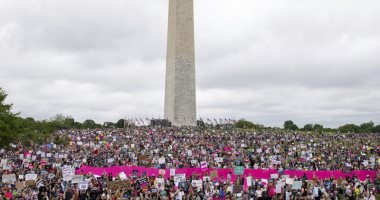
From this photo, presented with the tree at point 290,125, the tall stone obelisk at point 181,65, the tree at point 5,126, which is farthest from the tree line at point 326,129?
the tree at point 5,126

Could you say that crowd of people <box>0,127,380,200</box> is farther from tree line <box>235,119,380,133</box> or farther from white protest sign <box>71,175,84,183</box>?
tree line <box>235,119,380,133</box>

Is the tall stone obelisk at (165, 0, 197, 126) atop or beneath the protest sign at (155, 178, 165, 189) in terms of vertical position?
atop

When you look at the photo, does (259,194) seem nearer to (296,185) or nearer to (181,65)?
(296,185)

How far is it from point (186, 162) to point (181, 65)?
94.5ft

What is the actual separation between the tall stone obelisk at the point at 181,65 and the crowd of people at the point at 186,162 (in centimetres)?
748

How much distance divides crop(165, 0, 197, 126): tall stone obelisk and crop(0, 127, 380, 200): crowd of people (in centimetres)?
748

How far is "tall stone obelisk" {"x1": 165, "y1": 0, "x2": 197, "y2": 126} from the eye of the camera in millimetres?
63969

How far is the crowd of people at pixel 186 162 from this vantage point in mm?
24688

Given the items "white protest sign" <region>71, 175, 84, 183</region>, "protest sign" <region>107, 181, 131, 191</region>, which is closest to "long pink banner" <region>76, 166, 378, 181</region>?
"protest sign" <region>107, 181, 131, 191</region>

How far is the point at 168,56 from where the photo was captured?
67812 mm

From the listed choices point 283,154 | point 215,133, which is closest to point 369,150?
point 283,154

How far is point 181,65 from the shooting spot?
65438 mm

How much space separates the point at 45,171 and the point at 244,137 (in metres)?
26.0

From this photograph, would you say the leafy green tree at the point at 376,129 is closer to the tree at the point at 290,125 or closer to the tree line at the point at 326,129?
the tree line at the point at 326,129
